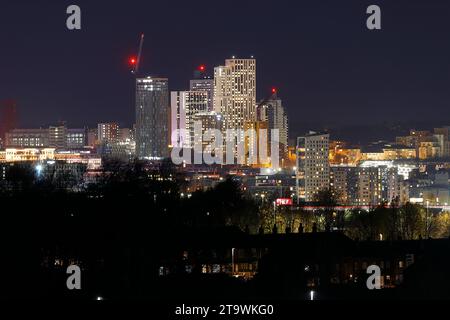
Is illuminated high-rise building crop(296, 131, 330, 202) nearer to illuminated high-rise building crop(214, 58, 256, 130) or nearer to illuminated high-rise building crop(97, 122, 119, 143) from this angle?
illuminated high-rise building crop(97, 122, 119, 143)

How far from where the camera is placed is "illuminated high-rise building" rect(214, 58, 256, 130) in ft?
407

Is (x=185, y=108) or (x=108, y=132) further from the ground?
(x=185, y=108)

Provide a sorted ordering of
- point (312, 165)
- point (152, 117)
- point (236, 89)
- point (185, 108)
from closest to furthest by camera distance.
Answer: point (312, 165) → point (152, 117) → point (236, 89) → point (185, 108)

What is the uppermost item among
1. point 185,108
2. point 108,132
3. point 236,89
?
point 236,89

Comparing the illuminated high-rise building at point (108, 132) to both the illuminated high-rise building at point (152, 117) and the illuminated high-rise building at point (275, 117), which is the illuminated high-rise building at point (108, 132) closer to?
the illuminated high-rise building at point (152, 117)

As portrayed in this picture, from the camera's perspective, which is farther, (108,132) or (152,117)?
(152,117)

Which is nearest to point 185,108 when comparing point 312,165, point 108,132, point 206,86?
point 206,86

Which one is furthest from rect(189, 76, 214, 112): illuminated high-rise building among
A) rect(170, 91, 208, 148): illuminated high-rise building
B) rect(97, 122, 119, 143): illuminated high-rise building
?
rect(97, 122, 119, 143): illuminated high-rise building

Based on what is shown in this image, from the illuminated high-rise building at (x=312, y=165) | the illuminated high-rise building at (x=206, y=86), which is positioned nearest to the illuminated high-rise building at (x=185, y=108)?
the illuminated high-rise building at (x=206, y=86)

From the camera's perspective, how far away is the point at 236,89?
126 metres

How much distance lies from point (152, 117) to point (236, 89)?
13.5 metres

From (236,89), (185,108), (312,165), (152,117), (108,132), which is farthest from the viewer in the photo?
→ (185,108)

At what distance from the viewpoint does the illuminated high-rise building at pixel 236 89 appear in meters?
124

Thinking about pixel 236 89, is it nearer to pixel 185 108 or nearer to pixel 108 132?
pixel 185 108
